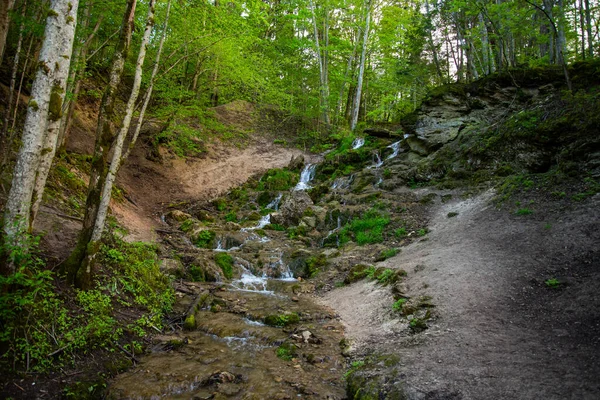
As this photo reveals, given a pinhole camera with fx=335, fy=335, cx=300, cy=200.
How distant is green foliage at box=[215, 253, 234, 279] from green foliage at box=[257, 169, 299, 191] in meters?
7.24

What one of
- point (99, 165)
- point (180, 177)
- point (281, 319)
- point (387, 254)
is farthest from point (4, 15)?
point (180, 177)

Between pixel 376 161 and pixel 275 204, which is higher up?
pixel 376 161

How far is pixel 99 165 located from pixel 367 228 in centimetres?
849

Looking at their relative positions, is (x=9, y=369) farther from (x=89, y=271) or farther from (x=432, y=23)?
(x=432, y=23)

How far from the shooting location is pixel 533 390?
3428 millimetres

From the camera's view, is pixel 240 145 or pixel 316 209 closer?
pixel 316 209

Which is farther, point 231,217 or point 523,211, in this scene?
point 231,217

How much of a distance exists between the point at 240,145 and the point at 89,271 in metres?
17.1

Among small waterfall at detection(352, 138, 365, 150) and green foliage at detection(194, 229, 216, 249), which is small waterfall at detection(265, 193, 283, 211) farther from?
small waterfall at detection(352, 138, 365, 150)

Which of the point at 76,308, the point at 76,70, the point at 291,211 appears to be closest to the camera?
the point at 76,308

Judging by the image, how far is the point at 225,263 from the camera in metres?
10.1

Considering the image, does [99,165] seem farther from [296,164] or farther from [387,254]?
[296,164]

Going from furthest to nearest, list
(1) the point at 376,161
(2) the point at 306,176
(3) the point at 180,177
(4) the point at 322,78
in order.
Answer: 1. (4) the point at 322,78
2. (2) the point at 306,176
3. (1) the point at 376,161
4. (3) the point at 180,177

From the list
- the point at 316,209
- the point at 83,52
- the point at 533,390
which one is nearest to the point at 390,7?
the point at 316,209
